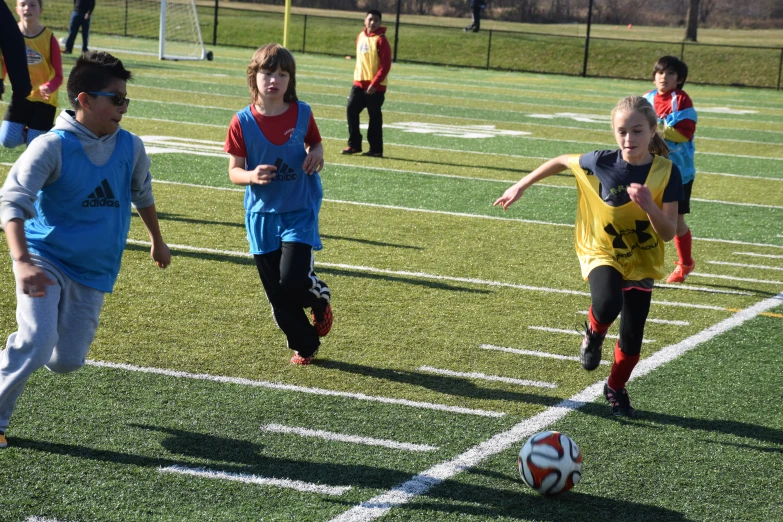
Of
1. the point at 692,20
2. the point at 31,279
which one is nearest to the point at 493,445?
the point at 31,279

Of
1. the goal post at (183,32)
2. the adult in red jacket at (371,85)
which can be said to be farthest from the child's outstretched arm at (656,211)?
the goal post at (183,32)

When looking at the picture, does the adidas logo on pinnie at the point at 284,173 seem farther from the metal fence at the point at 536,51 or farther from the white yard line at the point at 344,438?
the metal fence at the point at 536,51

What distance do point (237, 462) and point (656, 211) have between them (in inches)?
84.7

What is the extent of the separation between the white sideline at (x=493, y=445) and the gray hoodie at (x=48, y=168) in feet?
5.47

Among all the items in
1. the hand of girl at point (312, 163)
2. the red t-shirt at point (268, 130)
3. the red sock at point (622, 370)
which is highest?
the red t-shirt at point (268, 130)

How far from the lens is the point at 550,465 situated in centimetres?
424

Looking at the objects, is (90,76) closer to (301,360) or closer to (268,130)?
(268,130)

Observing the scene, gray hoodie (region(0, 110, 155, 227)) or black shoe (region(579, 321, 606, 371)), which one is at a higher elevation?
gray hoodie (region(0, 110, 155, 227))


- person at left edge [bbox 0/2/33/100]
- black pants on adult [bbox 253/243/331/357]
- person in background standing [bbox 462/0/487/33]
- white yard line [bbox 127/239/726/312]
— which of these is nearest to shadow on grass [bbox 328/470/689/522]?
black pants on adult [bbox 253/243/331/357]

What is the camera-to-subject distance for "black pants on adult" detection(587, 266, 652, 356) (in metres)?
5.31

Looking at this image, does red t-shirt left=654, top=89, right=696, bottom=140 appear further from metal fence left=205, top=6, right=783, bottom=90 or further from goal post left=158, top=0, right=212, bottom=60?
metal fence left=205, top=6, right=783, bottom=90

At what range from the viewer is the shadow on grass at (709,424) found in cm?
514

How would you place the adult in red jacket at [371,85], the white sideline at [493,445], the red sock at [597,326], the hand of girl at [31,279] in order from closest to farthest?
the hand of girl at [31,279] → the white sideline at [493,445] → the red sock at [597,326] → the adult in red jacket at [371,85]

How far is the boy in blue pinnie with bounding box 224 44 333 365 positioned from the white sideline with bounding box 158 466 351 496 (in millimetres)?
1618
